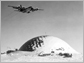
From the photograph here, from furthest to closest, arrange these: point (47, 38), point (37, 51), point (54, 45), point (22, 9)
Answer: point (47, 38) → point (54, 45) → point (37, 51) → point (22, 9)

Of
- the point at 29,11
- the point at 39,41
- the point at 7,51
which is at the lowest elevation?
the point at 7,51

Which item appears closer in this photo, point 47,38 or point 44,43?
point 44,43

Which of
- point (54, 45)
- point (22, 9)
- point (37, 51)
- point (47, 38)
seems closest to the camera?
point (22, 9)

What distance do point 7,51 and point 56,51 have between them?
37009 millimetres

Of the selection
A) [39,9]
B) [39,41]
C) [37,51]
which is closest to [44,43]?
[39,41]

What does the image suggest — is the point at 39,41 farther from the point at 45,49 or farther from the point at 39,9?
the point at 39,9

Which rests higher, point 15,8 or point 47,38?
point 15,8

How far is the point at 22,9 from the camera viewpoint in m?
54.5

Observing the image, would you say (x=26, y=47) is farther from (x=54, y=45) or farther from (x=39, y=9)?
(x=39, y=9)

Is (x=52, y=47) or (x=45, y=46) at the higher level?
(x=45, y=46)

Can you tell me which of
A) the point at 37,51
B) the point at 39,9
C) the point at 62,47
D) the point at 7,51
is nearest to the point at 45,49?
the point at 37,51

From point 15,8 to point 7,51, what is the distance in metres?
54.2

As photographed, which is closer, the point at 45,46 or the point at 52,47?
the point at 52,47

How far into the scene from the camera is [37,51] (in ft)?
326
